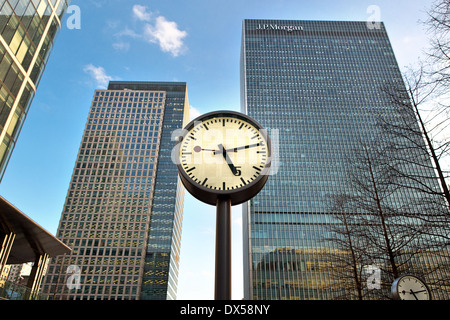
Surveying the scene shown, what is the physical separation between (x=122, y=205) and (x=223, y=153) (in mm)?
104476

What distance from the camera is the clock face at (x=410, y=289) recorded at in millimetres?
4242

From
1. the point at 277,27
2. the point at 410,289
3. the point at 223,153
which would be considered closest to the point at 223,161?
the point at 223,153

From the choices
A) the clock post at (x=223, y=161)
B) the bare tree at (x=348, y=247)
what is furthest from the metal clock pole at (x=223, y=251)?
the bare tree at (x=348, y=247)

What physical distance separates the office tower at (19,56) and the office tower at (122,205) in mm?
74226

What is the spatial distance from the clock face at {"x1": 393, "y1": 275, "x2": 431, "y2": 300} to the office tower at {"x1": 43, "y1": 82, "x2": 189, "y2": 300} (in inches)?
3820

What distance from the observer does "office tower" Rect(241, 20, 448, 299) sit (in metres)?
72.0

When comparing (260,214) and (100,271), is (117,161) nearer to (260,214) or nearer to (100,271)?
(100,271)

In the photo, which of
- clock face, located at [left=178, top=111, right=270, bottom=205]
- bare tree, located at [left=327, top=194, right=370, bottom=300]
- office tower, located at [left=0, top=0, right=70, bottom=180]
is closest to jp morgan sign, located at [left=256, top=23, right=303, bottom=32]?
office tower, located at [left=0, top=0, right=70, bottom=180]

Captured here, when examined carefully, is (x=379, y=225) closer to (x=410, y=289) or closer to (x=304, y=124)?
(x=410, y=289)

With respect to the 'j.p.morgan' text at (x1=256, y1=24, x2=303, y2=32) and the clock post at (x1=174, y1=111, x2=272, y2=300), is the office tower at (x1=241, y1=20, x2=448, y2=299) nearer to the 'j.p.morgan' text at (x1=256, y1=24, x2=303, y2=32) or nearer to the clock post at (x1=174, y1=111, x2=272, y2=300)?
the 'j.p.morgan' text at (x1=256, y1=24, x2=303, y2=32)

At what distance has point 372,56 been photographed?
10538 centimetres

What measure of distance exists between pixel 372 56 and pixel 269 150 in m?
121

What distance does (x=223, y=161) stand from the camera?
3641mm
